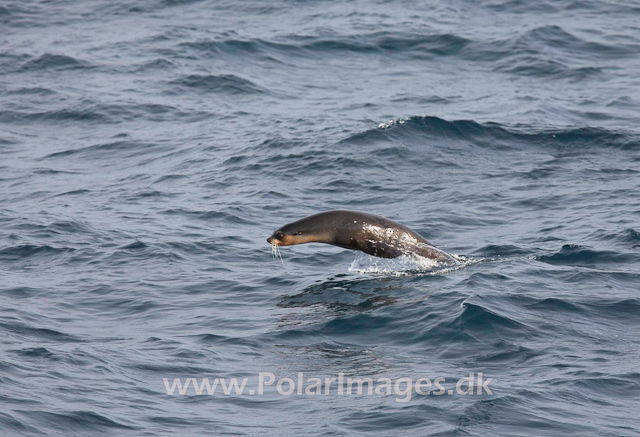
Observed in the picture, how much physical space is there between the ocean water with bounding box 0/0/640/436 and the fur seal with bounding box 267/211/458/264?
1.17ft

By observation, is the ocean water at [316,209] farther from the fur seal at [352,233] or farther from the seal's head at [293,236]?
the seal's head at [293,236]

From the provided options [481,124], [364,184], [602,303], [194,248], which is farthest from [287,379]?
[481,124]

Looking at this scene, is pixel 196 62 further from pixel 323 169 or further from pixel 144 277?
pixel 144 277

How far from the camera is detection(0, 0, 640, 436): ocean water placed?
11008mm

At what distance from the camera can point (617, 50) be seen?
30469 mm

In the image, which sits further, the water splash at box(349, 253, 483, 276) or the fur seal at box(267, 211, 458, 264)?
the water splash at box(349, 253, 483, 276)

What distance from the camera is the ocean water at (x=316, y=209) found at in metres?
11.0

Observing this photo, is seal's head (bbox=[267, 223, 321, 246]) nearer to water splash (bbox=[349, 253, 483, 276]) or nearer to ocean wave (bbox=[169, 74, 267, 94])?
water splash (bbox=[349, 253, 483, 276])

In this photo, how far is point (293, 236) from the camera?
48.9 ft

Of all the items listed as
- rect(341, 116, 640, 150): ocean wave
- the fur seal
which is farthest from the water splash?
rect(341, 116, 640, 150): ocean wave

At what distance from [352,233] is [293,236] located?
88 centimetres

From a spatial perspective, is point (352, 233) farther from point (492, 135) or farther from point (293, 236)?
point (492, 135)

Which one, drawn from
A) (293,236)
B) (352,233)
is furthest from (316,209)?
(352,233)

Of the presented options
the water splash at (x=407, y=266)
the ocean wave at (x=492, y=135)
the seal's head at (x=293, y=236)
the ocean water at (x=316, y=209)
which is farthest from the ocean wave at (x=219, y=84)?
the seal's head at (x=293, y=236)
